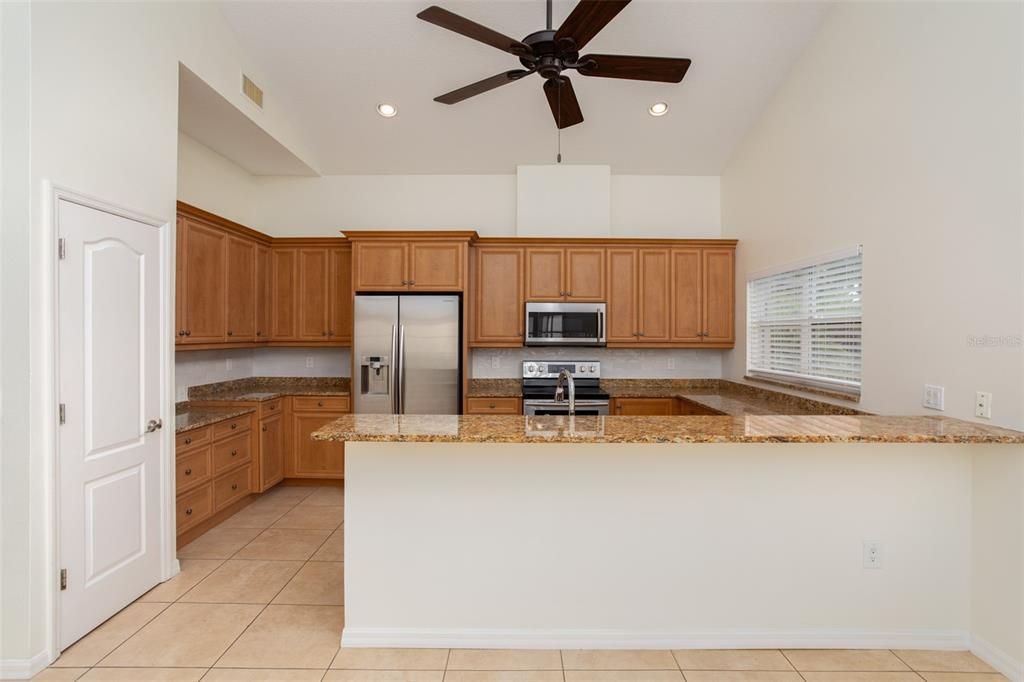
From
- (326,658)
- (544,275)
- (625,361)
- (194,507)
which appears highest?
(544,275)

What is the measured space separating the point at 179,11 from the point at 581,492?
11.5ft

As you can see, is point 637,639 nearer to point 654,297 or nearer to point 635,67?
point 635,67

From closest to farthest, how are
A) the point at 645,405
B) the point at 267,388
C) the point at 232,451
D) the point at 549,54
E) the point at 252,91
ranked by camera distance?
the point at 549,54 < the point at 252,91 < the point at 232,451 < the point at 645,405 < the point at 267,388

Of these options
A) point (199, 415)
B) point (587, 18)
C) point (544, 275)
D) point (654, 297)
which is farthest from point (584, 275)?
point (199, 415)

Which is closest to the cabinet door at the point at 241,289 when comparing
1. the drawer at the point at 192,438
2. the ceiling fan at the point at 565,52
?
the drawer at the point at 192,438

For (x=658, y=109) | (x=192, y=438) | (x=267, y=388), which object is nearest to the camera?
(x=192, y=438)

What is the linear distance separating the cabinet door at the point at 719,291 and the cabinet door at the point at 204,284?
4.25 metres

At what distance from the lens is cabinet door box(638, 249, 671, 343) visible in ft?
15.8

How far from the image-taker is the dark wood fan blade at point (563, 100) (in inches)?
110

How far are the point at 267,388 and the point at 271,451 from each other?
88 centimetres

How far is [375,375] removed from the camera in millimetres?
4363

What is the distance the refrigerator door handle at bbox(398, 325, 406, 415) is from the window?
3.07 meters

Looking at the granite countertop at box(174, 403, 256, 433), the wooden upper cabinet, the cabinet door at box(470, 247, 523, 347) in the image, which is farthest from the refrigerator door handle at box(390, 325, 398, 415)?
the wooden upper cabinet

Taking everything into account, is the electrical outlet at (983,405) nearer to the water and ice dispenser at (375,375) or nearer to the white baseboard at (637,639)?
the white baseboard at (637,639)
